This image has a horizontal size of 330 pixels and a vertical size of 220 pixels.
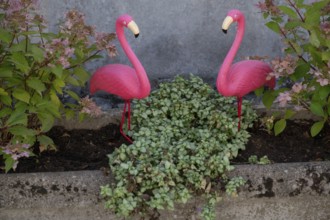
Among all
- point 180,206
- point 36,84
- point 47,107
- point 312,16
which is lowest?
point 180,206

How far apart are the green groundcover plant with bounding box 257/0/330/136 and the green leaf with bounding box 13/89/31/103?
1.14 m

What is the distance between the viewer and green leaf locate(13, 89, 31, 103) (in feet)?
9.48

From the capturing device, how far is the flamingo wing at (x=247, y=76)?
124 inches

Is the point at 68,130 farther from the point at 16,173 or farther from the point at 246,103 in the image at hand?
the point at 246,103

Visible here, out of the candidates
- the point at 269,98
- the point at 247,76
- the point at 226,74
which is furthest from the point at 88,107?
the point at 269,98

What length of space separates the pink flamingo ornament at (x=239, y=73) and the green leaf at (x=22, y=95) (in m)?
0.91

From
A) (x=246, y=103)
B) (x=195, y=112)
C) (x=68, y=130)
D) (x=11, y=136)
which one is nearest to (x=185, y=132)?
(x=195, y=112)

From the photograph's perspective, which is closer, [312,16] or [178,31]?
[312,16]

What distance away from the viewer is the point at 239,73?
317 centimetres

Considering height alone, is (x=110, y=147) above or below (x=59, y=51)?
below

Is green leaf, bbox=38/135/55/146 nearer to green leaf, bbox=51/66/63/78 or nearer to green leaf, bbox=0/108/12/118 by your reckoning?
green leaf, bbox=0/108/12/118

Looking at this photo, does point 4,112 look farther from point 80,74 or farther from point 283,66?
point 283,66

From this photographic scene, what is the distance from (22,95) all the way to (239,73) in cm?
105

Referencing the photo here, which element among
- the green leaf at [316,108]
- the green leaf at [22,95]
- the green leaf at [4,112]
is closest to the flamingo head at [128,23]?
the green leaf at [22,95]
